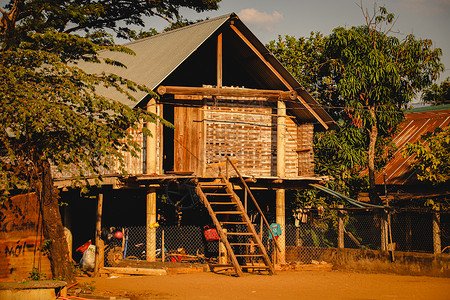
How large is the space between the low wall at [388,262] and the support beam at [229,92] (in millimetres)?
5114

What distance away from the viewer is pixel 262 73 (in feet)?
66.5

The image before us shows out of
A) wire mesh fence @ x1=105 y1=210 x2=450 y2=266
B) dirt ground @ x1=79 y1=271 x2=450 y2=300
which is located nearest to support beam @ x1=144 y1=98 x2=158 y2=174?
wire mesh fence @ x1=105 y1=210 x2=450 y2=266

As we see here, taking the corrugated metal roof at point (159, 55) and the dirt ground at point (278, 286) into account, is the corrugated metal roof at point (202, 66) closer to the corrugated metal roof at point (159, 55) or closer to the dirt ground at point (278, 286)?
the corrugated metal roof at point (159, 55)

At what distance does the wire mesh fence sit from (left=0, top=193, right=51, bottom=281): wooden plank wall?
418cm

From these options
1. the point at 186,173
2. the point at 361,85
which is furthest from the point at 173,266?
the point at 361,85

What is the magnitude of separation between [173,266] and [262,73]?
275 inches

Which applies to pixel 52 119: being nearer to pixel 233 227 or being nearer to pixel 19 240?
pixel 19 240

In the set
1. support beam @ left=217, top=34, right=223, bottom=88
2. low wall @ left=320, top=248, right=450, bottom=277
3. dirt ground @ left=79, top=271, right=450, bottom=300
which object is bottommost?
dirt ground @ left=79, top=271, right=450, bottom=300

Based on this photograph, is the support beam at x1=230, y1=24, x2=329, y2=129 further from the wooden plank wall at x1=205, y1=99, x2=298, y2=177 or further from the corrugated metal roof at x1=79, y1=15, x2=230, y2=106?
the wooden plank wall at x1=205, y1=99, x2=298, y2=177

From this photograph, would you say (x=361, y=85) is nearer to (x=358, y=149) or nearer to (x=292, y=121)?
(x=358, y=149)

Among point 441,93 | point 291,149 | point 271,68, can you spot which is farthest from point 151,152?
point 441,93

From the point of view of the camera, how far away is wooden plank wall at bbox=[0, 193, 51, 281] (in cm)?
1421

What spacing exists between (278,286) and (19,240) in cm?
626

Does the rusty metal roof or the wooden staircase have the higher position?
the rusty metal roof
